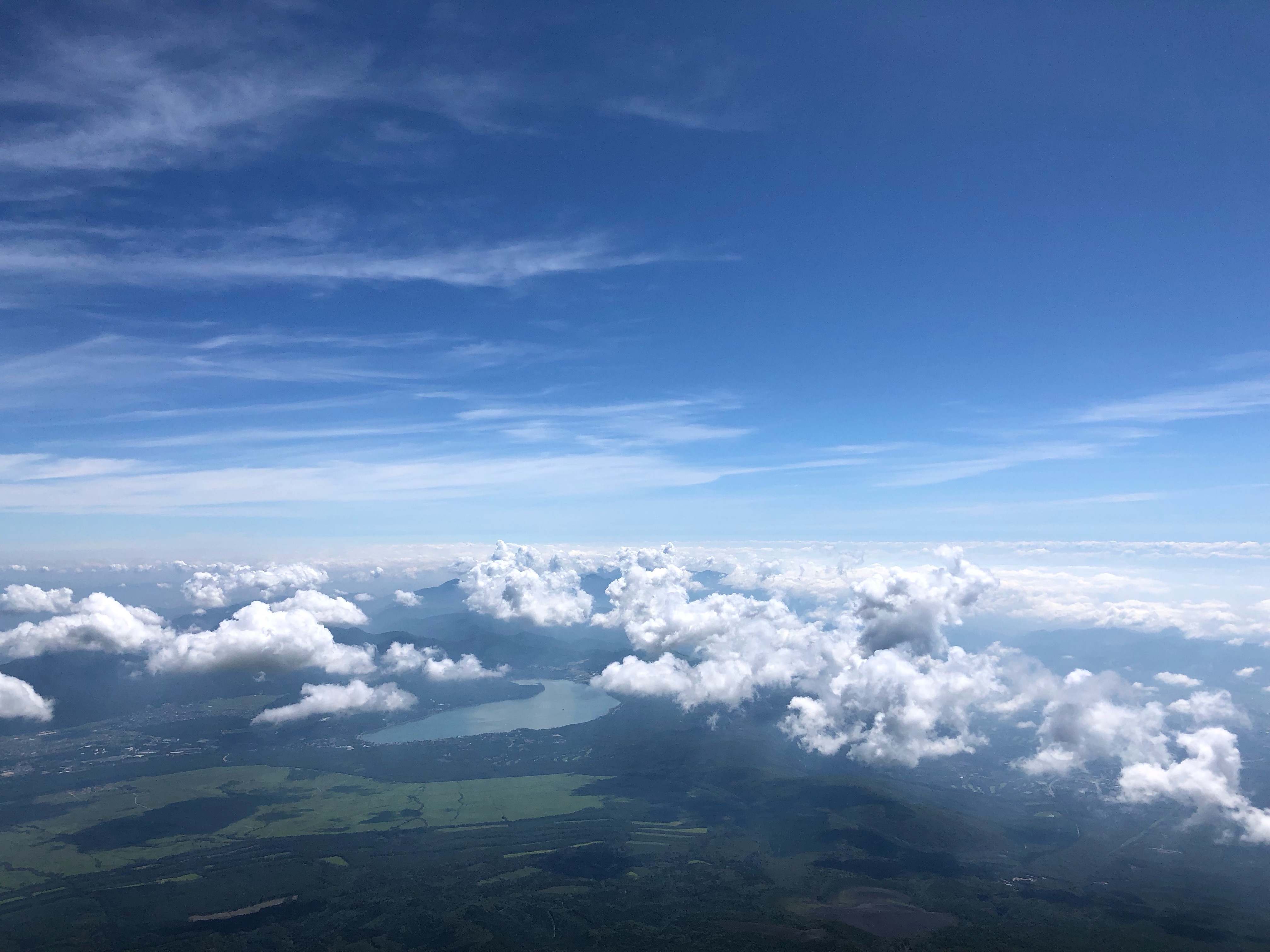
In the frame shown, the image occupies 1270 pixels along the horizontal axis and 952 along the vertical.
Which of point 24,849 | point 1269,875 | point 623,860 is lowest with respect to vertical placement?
point 1269,875

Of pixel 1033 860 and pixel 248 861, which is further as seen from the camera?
pixel 1033 860

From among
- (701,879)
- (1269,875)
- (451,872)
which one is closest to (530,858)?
→ (451,872)

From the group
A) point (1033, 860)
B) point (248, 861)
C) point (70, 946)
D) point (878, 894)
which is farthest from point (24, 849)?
point (1033, 860)

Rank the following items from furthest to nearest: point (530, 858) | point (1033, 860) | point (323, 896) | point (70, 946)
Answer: point (1033, 860), point (530, 858), point (323, 896), point (70, 946)

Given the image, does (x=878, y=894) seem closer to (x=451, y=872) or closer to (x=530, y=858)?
(x=530, y=858)

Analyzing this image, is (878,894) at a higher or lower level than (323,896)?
lower

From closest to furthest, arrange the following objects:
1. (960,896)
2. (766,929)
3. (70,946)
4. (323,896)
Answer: (70,946) → (766,929) → (323,896) → (960,896)

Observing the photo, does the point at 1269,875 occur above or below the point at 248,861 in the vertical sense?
below

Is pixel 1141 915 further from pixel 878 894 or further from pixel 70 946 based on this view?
pixel 70 946

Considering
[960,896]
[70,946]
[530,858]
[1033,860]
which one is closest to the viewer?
[70,946]
